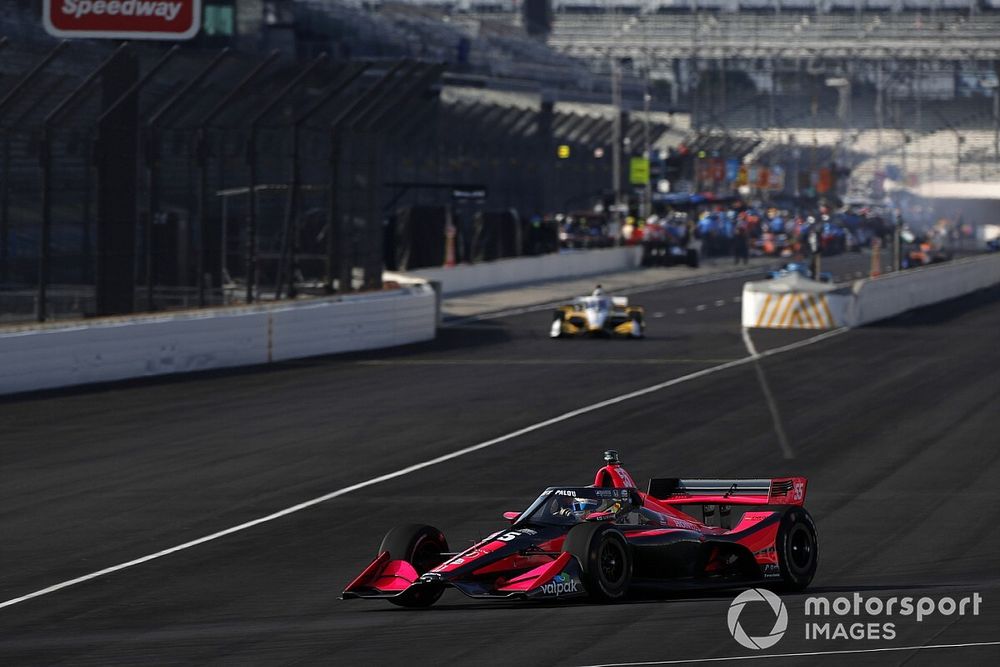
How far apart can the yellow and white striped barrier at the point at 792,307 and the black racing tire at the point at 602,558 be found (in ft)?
93.1

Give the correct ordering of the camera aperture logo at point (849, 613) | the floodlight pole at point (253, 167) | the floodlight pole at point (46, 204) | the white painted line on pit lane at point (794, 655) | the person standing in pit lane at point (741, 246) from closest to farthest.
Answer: the white painted line on pit lane at point (794, 655) → the camera aperture logo at point (849, 613) → the floodlight pole at point (46, 204) → the floodlight pole at point (253, 167) → the person standing in pit lane at point (741, 246)

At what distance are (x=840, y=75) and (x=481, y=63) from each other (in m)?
46.2

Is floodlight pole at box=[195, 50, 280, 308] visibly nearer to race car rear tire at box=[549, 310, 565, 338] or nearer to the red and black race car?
race car rear tire at box=[549, 310, 565, 338]

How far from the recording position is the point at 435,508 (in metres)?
15.5

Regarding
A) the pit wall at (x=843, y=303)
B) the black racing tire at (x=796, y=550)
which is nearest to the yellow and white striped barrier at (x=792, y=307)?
the pit wall at (x=843, y=303)

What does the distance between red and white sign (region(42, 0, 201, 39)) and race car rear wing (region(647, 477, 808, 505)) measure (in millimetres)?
22006

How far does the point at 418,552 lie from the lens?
11297mm

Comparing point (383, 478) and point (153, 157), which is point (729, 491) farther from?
point (153, 157)

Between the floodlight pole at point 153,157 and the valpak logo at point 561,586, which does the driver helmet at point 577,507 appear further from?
the floodlight pole at point 153,157

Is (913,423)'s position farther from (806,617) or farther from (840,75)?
(840,75)

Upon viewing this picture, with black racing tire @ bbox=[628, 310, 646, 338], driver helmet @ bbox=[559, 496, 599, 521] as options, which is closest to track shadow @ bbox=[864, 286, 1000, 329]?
black racing tire @ bbox=[628, 310, 646, 338]

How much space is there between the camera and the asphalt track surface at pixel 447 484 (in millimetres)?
10188

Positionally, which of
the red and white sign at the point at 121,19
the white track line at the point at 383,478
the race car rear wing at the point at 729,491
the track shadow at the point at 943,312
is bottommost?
the track shadow at the point at 943,312

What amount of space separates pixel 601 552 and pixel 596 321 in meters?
24.7
